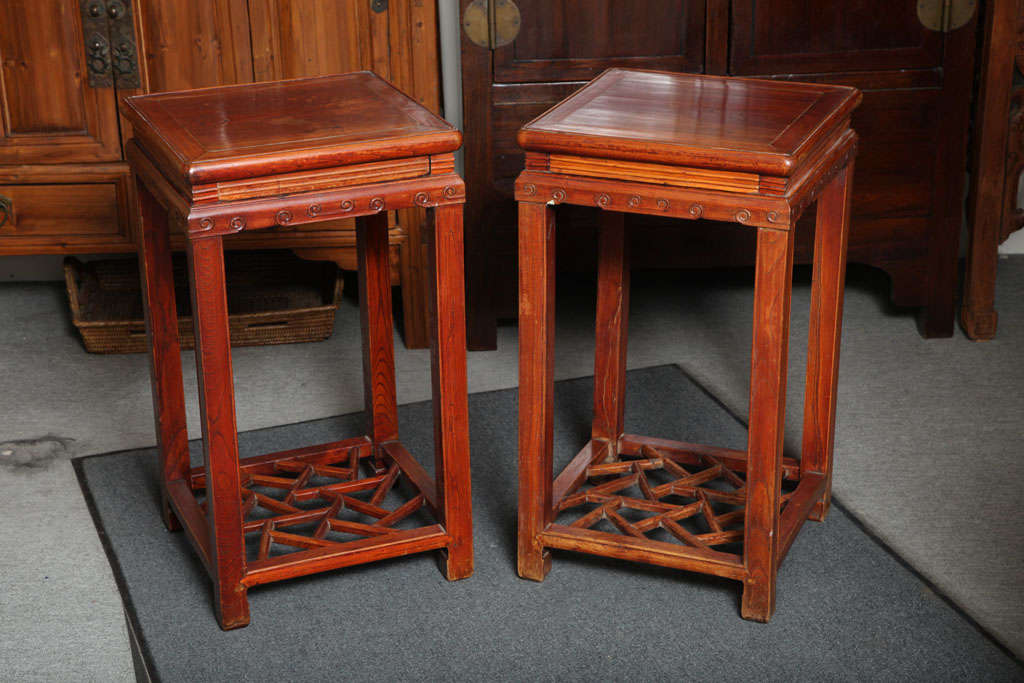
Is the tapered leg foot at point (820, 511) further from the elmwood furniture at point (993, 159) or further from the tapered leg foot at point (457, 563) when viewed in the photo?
the elmwood furniture at point (993, 159)

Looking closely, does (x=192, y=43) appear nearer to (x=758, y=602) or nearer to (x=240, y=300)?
(x=240, y=300)

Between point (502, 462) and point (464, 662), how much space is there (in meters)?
0.70

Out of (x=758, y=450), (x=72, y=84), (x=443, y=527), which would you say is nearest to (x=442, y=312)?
(x=443, y=527)

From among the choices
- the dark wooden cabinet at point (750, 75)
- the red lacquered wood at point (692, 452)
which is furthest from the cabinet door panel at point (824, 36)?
the red lacquered wood at point (692, 452)

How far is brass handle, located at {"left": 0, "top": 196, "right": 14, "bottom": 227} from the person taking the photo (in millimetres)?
3105

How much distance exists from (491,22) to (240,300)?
1.01 meters

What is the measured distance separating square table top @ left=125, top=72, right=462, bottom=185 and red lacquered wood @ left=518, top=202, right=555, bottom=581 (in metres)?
0.20

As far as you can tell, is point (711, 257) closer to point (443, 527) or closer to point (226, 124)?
point (443, 527)

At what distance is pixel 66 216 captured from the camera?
313 cm

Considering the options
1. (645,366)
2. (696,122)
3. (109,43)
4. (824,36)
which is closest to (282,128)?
(696,122)

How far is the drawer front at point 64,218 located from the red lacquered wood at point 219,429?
134 centimetres

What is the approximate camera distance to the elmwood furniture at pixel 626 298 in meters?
1.88

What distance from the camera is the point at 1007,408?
2.86 metres

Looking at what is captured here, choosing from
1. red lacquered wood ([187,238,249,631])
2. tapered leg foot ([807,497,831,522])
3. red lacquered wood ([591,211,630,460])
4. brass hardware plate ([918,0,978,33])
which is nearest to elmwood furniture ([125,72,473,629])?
red lacquered wood ([187,238,249,631])
